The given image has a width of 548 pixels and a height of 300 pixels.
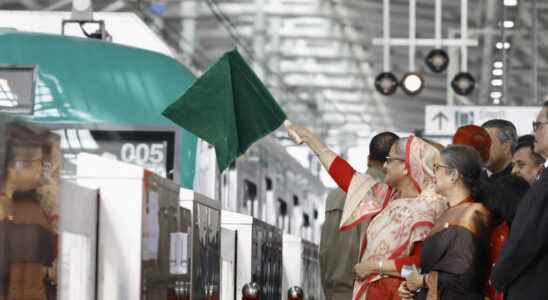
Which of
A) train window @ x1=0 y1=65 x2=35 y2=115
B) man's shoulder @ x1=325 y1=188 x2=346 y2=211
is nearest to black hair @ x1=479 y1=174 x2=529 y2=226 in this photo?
man's shoulder @ x1=325 y1=188 x2=346 y2=211

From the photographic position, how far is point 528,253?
455cm

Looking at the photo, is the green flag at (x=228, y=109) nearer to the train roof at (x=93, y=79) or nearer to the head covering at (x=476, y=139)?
the head covering at (x=476, y=139)

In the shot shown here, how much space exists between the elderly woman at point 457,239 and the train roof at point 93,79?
481cm

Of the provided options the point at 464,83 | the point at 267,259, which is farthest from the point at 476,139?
the point at 464,83

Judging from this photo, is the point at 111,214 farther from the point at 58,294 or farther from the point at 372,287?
the point at 372,287

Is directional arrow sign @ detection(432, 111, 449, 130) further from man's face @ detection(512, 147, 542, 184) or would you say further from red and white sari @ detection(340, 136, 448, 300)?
red and white sari @ detection(340, 136, 448, 300)

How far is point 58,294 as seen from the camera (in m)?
4.43

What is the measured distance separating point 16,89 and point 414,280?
3.78 metres

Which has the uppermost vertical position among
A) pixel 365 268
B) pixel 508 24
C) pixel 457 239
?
pixel 508 24

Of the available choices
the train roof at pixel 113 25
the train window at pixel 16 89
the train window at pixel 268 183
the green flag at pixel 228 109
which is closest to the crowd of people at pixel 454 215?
the green flag at pixel 228 109

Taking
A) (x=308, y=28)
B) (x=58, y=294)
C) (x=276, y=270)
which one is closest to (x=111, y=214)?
(x=58, y=294)

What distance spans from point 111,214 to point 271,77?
31.4 meters

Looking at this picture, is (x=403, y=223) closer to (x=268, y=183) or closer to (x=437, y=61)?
(x=268, y=183)

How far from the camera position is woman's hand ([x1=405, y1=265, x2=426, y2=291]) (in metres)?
5.41
